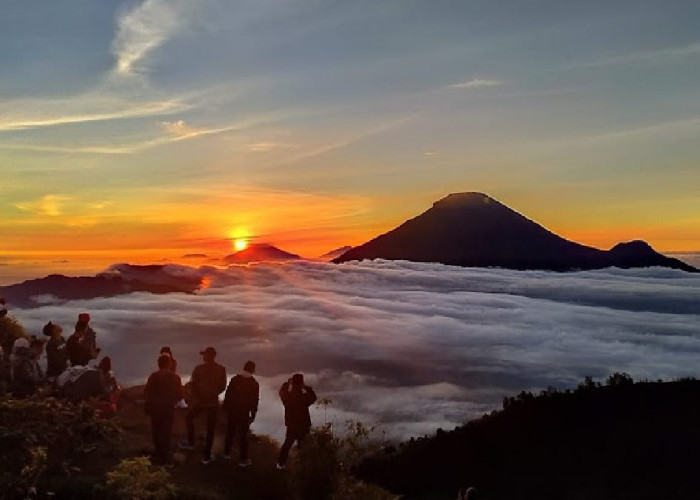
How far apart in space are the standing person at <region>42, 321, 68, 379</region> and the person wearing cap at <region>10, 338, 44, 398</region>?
1.00ft

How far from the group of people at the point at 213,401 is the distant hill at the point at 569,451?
252 inches

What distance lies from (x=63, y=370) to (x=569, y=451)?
45.6ft

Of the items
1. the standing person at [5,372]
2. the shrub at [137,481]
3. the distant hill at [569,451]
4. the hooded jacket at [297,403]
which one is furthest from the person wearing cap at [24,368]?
the distant hill at [569,451]

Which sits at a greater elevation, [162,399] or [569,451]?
[162,399]

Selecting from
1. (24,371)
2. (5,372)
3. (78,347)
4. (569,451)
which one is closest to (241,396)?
(78,347)

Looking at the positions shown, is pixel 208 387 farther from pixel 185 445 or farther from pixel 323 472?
pixel 323 472

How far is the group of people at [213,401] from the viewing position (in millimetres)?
12109

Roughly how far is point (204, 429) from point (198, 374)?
13.2 feet

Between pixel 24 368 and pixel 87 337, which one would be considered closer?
pixel 24 368

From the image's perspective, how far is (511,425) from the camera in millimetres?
20719

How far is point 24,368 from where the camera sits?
1515cm

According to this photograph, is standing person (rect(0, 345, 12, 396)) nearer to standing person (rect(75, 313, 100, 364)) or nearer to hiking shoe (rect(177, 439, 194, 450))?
standing person (rect(75, 313, 100, 364))

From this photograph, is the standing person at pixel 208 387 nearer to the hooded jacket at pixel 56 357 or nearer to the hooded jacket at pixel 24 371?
the hooded jacket at pixel 56 357

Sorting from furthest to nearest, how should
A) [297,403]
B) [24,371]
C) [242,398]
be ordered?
[24,371] → [297,403] → [242,398]
